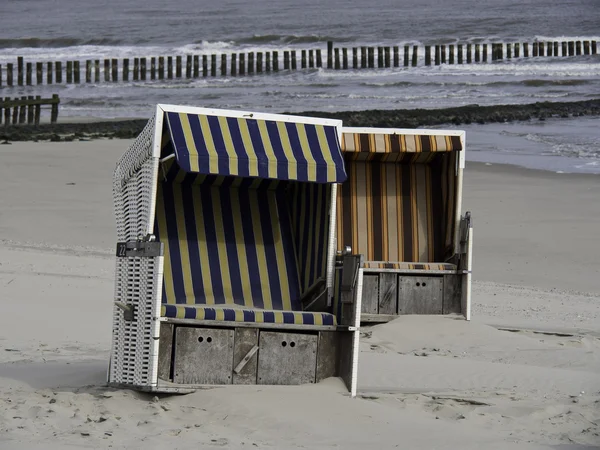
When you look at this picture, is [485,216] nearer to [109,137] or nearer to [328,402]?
[328,402]

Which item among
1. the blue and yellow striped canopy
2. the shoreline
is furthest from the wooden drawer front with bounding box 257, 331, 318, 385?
the shoreline

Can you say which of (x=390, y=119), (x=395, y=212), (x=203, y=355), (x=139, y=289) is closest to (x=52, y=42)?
(x=390, y=119)

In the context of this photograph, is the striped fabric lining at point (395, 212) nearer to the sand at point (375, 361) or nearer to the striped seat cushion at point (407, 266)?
the striped seat cushion at point (407, 266)

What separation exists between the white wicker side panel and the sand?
0.16 meters

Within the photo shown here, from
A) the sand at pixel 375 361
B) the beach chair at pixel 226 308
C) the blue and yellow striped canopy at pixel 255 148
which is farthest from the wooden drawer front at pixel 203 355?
the blue and yellow striped canopy at pixel 255 148

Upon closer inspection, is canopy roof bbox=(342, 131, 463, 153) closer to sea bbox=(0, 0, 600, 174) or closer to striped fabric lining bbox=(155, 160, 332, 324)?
striped fabric lining bbox=(155, 160, 332, 324)

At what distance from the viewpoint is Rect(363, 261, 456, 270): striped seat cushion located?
8555mm

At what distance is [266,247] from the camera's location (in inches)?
275

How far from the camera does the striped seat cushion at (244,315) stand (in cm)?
569

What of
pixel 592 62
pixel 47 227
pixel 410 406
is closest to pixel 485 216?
pixel 47 227

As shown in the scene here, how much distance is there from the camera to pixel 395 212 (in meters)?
9.01

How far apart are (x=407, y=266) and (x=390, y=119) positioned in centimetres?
1559

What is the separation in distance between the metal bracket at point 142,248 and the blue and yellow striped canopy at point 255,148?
416mm

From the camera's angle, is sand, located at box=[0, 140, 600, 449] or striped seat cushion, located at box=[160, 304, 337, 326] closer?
sand, located at box=[0, 140, 600, 449]
